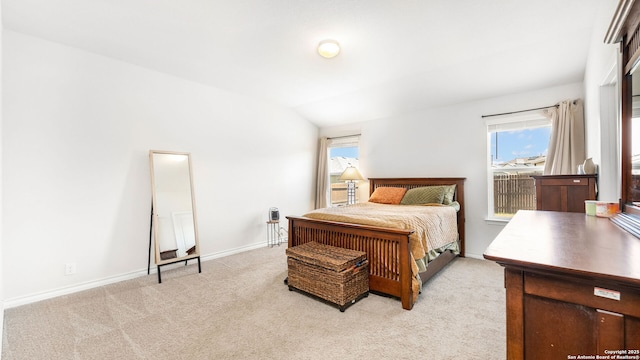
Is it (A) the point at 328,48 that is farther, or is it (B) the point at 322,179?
(B) the point at 322,179

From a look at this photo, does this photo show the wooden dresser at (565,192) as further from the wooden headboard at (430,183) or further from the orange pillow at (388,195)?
the orange pillow at (388,195)

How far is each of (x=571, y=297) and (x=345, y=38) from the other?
2.78 metres

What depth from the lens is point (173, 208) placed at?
342cm

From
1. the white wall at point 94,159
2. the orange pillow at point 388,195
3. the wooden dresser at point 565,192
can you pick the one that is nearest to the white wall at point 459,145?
the orange pillow at point 388,195

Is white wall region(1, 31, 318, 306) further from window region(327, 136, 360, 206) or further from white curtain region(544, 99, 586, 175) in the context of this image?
white curtain region(544, 99, 586, 175)

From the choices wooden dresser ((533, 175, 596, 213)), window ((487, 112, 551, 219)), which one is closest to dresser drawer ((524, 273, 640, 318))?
wooden dresser ((533, 175, 596, 213))

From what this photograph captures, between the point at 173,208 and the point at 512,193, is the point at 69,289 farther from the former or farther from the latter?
the point at 512,193

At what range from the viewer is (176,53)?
3.07m

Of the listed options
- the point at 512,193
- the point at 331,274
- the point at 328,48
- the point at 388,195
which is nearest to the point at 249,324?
the point at 331,274

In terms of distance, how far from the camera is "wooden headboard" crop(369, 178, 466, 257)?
392cm

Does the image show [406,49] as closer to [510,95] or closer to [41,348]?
[510,95]

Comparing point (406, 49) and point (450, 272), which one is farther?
point (450, 272)

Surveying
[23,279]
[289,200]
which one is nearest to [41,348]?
Answer: [23,279]

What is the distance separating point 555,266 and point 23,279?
395 cm
